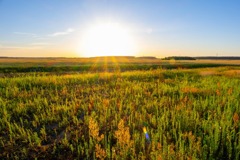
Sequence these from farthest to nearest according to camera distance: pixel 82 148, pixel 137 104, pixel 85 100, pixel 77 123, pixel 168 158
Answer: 1. pixel 85 100
2. pixel 137 104
3. pixel 77 123
4. pixel 82 148
5. pixel 168 158

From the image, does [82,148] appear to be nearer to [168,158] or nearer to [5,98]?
[168,158]

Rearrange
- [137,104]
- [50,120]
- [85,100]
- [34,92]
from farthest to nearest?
[34,92] → [85,100] → [137,104] → [50,120]

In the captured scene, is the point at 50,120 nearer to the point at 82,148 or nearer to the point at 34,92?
the point at 82,148

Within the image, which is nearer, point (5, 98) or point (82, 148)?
point (82, 148)

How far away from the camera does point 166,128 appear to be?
4.88 metres

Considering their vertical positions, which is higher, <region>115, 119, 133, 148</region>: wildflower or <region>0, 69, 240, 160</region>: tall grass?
<region>115, 119, 133, 148</region>: wildflower

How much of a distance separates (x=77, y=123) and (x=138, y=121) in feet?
4.49

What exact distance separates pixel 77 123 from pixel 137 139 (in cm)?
166

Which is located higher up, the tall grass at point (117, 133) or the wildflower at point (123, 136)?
the wildflower at point (123, 136)

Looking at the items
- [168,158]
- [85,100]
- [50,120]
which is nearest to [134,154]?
[168,158]

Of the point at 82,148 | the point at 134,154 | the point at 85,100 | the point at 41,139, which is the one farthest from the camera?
the point at 85,100

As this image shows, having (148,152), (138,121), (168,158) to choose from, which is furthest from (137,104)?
(168,158)

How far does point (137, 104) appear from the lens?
6773 mm

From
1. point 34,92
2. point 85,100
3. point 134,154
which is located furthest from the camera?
point 34,92
